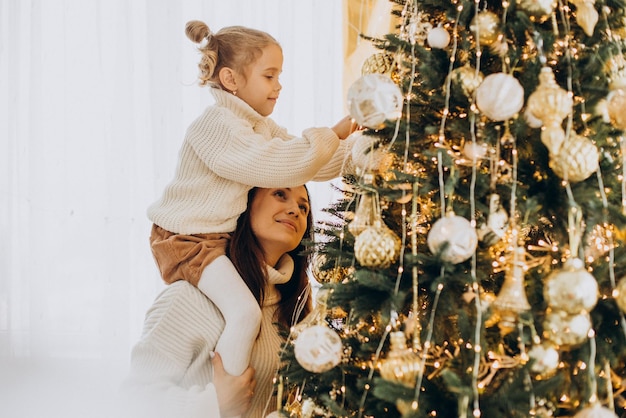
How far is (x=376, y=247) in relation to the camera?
115 centimetres

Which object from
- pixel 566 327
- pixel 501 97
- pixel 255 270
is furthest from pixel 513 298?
pixel 255 270

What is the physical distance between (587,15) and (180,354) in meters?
1.19

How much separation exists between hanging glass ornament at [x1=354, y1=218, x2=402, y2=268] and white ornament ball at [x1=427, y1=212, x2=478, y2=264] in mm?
93

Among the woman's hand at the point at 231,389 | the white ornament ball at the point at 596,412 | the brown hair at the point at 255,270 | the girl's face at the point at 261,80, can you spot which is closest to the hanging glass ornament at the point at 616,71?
the white ornament ball at the point at 596,412

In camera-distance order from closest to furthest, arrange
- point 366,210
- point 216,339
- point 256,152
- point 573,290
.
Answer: point 573,290 → point 366,210 → point 256,152 → point 216,339

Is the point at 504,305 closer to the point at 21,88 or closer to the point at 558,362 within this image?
the point at 558,362

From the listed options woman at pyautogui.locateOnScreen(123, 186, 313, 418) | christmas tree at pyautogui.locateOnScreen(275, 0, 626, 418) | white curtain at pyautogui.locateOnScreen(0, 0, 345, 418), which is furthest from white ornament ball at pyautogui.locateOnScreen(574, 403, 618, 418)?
white curtain at pyautogui.locateOnScreen(0, 0, 345, 418)

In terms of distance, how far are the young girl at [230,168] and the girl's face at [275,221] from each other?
0.06 m

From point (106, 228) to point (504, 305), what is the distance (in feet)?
5.91

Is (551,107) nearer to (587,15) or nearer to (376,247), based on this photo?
(587,15)

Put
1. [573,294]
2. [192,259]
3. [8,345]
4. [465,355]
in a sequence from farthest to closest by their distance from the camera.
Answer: [8,345]
[192,259]
[465,355]
[573,294]

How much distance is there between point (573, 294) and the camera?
3.30ft

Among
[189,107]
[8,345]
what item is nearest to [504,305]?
[189,107]

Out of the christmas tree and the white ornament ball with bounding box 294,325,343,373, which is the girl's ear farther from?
the white ornament ball with bounding box 294,325,343,373
